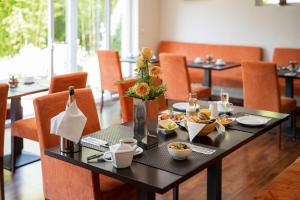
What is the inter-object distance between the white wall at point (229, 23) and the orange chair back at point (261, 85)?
208 cm

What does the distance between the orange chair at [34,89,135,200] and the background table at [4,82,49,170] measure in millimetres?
1187

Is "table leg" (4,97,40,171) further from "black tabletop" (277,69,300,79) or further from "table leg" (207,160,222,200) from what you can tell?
"black tabletop" (277,69,300,79)

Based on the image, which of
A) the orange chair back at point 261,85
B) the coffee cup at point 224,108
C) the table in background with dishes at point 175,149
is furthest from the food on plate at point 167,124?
the orange chair back at point 261,85

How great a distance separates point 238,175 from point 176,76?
1.80 m

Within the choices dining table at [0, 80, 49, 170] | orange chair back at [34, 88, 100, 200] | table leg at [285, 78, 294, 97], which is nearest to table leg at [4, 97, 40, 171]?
dining table at [0, 80, 49, 170]

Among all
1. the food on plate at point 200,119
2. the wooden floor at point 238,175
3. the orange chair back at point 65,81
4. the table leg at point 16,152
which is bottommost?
the wooden floor at point 238,175

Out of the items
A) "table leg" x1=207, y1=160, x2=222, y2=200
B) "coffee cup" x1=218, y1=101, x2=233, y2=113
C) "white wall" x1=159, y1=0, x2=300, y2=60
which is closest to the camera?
"table leg" x1=207, y1=160, x2=222, y2=200

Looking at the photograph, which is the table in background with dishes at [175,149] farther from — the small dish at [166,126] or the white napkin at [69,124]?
the white napkin at [69,124]

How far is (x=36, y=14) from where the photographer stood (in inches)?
223

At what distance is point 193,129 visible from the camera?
7.42 feet

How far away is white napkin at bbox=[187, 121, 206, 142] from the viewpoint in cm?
225

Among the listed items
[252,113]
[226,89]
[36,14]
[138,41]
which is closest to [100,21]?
[138,41]

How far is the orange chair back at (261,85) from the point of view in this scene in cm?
435

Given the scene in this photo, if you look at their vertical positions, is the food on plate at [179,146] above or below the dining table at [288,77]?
below
